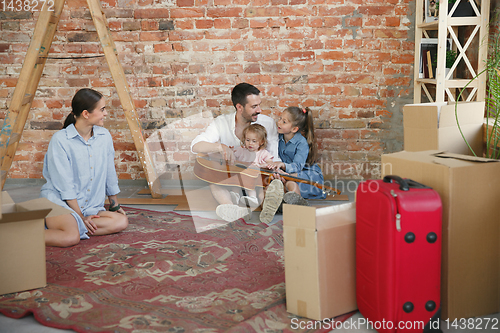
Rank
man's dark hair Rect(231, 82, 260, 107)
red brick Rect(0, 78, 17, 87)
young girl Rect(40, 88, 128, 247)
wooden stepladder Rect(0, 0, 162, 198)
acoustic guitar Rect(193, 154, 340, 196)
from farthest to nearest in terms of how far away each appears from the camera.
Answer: red brick Rect(0, 78, 17, 87) → man's dark hair Rect(231, 82, 260, 107) → acoustic guitar Rect(193, 154, 340, 196) → wooden stepladder Rect(0, 0, 162, 198) → young girl Rect(40, 88, 128, 247)

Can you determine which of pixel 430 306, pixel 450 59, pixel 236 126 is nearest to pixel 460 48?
pixel 450 59

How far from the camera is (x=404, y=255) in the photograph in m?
1.45

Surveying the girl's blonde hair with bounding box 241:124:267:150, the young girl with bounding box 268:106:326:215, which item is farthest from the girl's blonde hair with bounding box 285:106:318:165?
the girl's blonde hair with bounding box 241:124:267:150

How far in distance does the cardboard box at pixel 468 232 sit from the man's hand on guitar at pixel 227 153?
1.73m

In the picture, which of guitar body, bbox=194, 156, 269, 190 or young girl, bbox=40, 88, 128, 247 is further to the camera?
guitar body, bbox=194, 156, 269, 190

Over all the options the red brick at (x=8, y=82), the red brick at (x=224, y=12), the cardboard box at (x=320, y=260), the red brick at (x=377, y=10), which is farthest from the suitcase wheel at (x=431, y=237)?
the red brick at (x=8, y=82)

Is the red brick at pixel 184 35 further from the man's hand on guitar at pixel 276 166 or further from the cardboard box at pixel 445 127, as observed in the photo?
the cardboard box at pixel 445 127

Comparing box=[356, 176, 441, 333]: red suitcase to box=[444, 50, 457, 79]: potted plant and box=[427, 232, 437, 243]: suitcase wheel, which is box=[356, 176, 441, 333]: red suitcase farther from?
box=[444, 50, 457, 79]: potted plant

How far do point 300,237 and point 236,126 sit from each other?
1913 mm

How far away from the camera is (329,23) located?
3557mm

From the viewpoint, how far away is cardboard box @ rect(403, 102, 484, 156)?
2.15 m

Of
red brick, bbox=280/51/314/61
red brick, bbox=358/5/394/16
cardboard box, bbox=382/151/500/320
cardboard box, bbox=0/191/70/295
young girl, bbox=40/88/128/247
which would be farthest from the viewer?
red brick, bbox=280/51/314/61

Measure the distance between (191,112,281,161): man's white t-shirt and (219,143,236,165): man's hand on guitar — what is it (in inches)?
7.2

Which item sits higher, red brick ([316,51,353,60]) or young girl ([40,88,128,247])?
red brick ([316,51,353,60])
